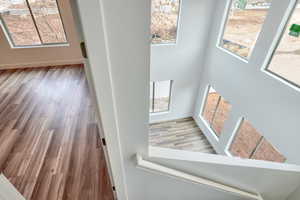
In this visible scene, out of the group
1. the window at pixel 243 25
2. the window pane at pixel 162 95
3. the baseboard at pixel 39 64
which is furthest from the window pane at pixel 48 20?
the window at pixel 243 25

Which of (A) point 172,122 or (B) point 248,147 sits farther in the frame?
(A) point 172,122

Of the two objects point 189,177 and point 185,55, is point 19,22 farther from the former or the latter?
point 189,177

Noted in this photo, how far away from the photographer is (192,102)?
608 centimetres

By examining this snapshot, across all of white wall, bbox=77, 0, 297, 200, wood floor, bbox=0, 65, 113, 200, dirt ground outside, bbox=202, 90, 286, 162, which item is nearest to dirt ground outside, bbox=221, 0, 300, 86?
dirt ground outside, bbox=202, 90, 286, 162

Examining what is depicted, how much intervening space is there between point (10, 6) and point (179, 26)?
14.7 ft

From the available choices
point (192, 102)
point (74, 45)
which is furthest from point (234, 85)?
point (74, 45)

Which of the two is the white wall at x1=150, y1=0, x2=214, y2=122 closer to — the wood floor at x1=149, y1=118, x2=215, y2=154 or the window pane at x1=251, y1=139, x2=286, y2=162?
the wood floor at x1=149, y1=118, x2=215, y2=154

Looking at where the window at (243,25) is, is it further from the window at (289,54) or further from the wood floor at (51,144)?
the wood floor at (51,144)

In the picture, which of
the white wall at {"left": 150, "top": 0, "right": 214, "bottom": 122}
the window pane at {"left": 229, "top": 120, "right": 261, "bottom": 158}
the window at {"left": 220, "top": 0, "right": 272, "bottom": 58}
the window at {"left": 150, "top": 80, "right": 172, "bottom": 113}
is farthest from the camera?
the window at {"left": 150, "top": 80, "right": 172, "bottom": 113}

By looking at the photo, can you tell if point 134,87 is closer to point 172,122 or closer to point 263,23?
point 263,23

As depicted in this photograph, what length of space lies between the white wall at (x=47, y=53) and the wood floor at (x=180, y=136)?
355cm

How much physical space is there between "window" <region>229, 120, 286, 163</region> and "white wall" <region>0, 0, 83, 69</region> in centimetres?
496

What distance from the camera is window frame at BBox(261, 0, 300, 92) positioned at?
265 centimetres

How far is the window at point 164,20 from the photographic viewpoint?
4.36 m
